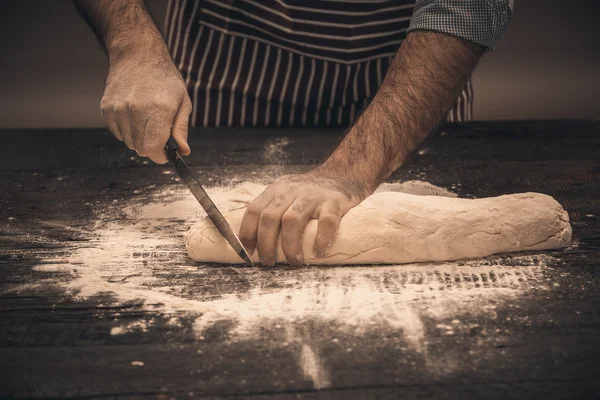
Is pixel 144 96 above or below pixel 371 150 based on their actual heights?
above

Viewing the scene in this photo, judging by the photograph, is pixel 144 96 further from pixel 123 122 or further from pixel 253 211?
pixel 253 211

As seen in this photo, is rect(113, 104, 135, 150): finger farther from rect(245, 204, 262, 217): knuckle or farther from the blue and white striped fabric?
the blue and white striped fabric

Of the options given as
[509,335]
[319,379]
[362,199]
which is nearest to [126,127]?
[362,199]

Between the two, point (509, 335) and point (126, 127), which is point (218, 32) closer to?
point (126, 127)

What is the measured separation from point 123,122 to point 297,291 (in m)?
0.56

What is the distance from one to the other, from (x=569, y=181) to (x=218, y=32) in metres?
1.16

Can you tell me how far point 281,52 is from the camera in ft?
7.68

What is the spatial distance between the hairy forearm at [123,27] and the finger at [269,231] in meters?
0.53

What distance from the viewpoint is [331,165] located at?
5.55 feet

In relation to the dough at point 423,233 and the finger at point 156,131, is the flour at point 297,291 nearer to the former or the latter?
the dough at point 423,233

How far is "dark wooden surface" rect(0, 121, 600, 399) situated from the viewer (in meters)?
1.07

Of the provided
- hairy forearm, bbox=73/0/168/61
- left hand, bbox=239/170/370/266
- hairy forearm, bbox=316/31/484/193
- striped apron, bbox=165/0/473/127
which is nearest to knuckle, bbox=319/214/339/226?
left hand, bbox=239/170/370/266

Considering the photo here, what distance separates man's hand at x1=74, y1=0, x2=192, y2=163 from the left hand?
8.8 inches

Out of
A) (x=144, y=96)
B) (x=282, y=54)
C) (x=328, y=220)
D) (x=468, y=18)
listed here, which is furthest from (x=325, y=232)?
(x=282, y=54)
